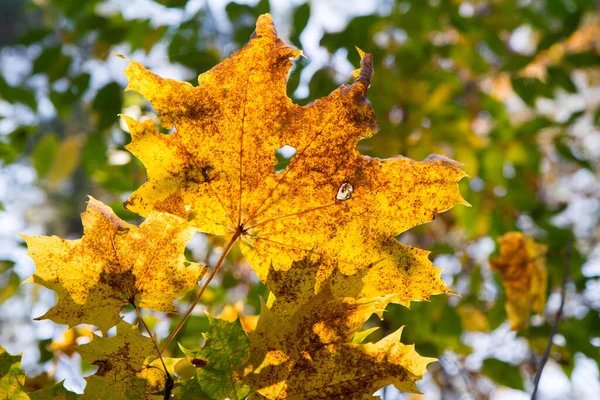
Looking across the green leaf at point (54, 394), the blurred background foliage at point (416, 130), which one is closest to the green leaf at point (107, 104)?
the blurred background foliage at point (416, 130)

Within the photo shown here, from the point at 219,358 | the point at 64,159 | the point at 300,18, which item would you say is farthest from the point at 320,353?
the point at 64,159

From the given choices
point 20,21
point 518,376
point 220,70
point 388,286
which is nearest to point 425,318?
point 518,376

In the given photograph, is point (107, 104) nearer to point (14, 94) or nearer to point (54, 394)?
point (14, 94)

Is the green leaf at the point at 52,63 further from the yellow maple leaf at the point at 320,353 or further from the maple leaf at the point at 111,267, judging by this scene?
the yellow maple leaf at the point at 320,353

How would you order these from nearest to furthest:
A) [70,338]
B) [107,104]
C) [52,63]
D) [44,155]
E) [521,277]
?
[521,277] → [70,338] → [107,104] → [52,63] → [44,155]

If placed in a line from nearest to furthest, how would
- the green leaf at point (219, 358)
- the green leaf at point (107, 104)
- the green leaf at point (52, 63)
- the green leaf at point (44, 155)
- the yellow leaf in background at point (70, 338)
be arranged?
the green leaf at point (219, 358) → the yellow leaf in background at point (70, 338) → the green leaf at point (107, 104) → the green leaf at point (52, 63) → the green leaf at point (44, 155)
